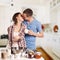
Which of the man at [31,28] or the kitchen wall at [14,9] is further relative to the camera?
the kitchen wall at [14,9]

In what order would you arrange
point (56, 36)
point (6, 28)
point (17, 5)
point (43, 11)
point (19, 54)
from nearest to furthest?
1. point (19, 54)
2. point (6, 28)
3. point (17, 5)
4. point (43, 11)
5. point (56, 36)

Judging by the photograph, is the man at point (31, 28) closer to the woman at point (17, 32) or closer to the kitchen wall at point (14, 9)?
the woman at point (17, 32)

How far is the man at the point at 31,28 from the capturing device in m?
1.60

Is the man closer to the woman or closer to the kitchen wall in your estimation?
the woman

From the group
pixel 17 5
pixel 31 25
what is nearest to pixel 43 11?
pixel 17 5

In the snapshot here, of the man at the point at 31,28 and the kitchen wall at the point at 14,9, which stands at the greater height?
the kitchen wall at the point at 14,9

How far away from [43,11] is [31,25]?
0.56m

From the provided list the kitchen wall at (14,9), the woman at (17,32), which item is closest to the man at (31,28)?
the woman at (17,32)

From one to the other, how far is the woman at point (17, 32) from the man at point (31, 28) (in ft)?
0.17

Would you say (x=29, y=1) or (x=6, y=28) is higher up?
(x=29, y=1)

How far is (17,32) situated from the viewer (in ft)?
5.22

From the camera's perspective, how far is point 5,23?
1803 mm

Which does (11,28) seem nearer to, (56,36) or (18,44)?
(18,44)

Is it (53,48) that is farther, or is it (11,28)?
(53,48)
